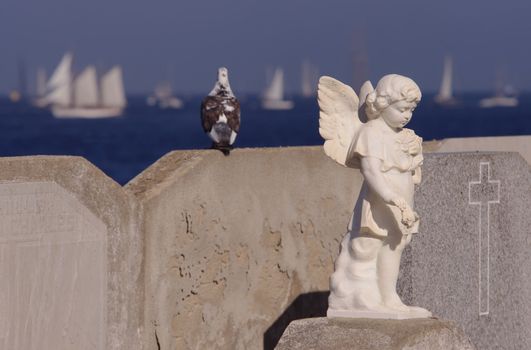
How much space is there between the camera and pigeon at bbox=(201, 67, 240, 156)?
9.76 metres

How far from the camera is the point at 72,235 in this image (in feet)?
28.1

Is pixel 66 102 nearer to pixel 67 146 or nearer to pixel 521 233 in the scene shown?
pixel 67 146

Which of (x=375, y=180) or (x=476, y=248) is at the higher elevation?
(x=375, y=180)

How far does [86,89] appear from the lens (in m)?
91.1

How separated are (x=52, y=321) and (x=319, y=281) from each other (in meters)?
2.54

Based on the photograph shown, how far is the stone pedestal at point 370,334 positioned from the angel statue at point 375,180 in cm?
8

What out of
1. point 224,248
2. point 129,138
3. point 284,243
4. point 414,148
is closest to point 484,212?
point 284,243

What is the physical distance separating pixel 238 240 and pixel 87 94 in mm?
82644

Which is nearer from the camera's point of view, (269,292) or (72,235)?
(72,235)

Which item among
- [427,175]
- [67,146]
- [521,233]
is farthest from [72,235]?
[67,146]

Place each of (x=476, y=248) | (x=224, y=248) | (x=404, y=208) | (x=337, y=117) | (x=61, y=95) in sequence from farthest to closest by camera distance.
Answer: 1. (x=61, y=95)
2. (x=476, y=248)
3. (x=224, y=248)
4. (x=337, y=117)
5. (x=404, y=208)

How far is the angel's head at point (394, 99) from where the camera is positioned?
8250 mm

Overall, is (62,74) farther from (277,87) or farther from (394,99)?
Result: (394,99)

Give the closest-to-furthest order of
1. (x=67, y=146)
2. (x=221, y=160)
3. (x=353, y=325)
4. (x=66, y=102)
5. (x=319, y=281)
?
(x=353, y=325), (x=221, y=160), (x=319, y=281), (x=67, y=146), (x=66, y=102)
